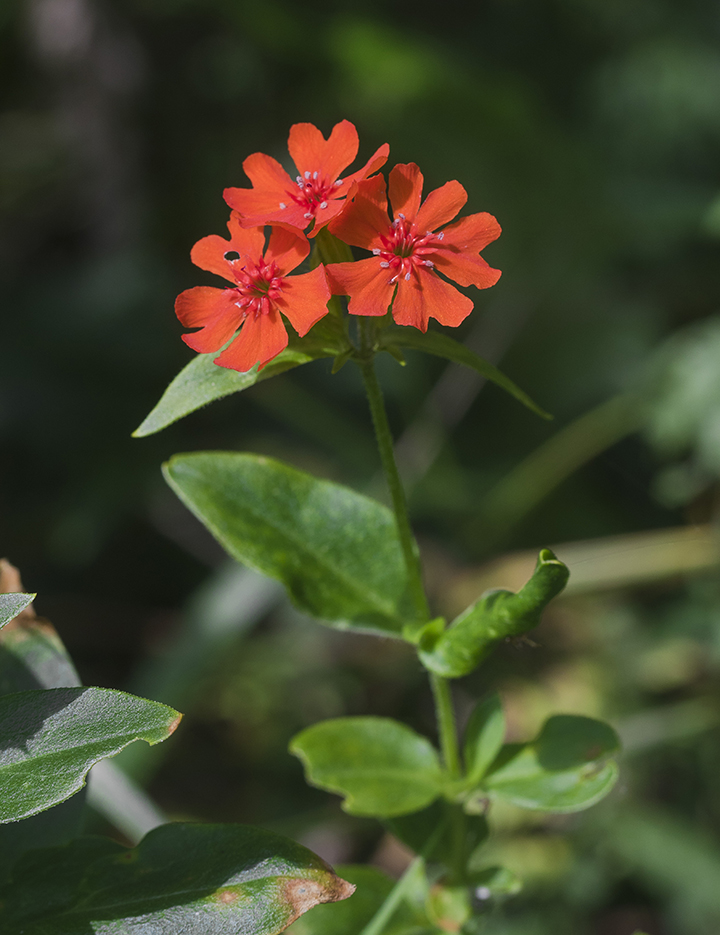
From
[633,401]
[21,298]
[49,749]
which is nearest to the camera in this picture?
[49,749]

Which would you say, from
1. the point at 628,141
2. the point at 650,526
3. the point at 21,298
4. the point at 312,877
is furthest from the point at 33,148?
the point at 312,877

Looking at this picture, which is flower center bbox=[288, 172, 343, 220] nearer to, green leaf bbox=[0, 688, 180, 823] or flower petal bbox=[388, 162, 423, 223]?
flower petal bbox=[388, 162, 423, 223]

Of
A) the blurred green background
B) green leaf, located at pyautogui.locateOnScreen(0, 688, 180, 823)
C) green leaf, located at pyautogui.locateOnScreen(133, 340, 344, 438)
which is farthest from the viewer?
the blurred green background

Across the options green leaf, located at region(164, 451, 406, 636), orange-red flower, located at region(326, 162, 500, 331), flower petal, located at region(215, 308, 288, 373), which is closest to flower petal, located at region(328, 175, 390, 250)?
orange-red flower, located at region(326, 162, 500, 331)

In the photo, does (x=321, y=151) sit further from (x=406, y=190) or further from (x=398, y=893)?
(x=398, y=893)

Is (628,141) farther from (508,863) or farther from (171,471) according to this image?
(171,471)
